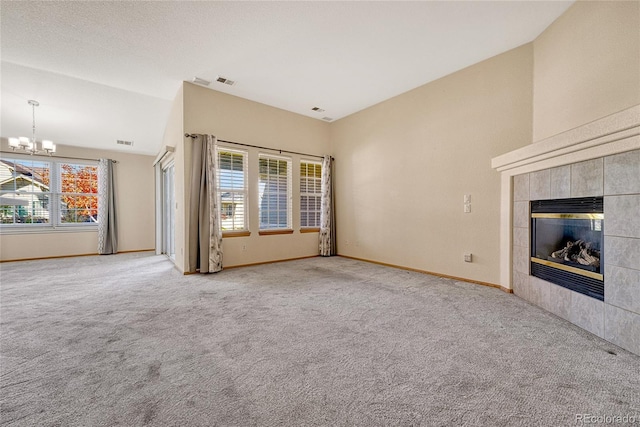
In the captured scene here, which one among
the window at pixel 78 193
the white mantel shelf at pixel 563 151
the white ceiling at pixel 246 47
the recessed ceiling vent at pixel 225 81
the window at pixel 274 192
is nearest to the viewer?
the white mantel shelf at pixel 563 151

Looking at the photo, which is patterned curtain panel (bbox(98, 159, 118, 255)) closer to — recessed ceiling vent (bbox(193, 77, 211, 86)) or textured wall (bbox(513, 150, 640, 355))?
recessed ceiling vent (bbox(193, 77, 211, 86))

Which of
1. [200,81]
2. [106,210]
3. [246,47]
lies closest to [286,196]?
[200,81]

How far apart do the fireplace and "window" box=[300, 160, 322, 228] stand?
4.12 metres

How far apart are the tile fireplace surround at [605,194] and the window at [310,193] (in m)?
3.99

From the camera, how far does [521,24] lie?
2967 mm

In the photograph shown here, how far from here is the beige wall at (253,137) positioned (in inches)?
174

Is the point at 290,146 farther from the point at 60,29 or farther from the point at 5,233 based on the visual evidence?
the point at 5,233

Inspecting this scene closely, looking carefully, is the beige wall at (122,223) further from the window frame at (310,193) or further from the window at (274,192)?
the window frame at (310,193)

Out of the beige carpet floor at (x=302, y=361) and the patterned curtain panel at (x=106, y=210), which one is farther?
the patterned curtain panel at (x=106, y=210)

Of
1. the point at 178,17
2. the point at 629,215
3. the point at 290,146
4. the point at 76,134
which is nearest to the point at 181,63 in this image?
the point at 178,17

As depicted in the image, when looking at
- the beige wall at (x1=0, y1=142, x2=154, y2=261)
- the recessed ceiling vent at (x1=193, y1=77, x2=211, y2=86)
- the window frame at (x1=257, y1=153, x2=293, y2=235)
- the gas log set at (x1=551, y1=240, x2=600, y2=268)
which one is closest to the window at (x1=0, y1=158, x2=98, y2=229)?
the beige wall at (x1=0, y1=142, x2=154, y2=261)

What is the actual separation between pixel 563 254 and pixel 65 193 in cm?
988

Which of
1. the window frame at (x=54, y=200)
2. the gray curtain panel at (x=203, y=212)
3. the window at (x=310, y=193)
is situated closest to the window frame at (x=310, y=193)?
the window at (x=310, y=193)

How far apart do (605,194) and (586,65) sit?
147 cm
